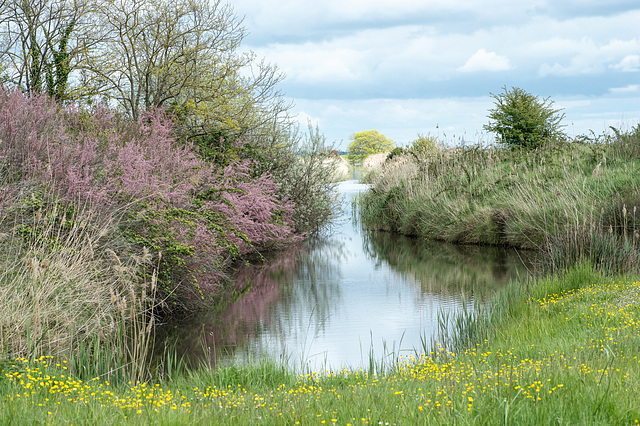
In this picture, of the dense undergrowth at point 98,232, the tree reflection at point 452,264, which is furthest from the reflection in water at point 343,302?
the dense undergrowth at point 98,232

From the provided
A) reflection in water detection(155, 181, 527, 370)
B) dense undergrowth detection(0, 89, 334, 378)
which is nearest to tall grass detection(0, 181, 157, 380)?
dense undergrowth detection(0, 89, 334, 378)

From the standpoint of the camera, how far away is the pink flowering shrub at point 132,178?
779 cm

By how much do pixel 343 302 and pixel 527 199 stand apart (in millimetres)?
6588

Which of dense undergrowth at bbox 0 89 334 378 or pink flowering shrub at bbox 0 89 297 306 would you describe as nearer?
dense undergrowth at bbox 0 89 334 378

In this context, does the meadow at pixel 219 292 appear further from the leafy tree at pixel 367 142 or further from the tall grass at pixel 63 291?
the leafy tree at pixel 367 142

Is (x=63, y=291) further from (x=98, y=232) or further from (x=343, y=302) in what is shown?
(x=343, y=302)

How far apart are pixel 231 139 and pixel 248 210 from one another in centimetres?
316

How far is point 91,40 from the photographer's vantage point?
17.2 metres

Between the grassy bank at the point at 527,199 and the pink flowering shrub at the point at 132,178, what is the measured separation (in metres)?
5.58

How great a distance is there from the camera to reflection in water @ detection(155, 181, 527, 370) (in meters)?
7.38

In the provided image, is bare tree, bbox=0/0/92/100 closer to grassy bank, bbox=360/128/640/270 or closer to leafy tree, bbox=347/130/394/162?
grassy bank, bbox=360/128/640/270

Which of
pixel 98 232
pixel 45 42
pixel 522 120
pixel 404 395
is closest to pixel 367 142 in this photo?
pixel 522 120

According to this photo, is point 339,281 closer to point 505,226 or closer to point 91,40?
point 505,226

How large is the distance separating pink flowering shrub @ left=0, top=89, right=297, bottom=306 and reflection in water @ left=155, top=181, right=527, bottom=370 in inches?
37.1
